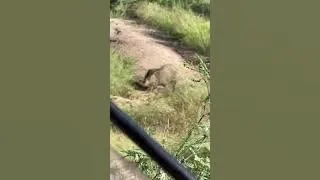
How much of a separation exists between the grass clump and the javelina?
8 cm

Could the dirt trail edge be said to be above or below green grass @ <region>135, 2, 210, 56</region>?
below

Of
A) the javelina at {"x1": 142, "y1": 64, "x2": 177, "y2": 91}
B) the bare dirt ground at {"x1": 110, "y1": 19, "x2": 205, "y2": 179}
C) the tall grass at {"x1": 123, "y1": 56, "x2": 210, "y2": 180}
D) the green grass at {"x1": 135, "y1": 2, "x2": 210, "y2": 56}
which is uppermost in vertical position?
the green grass at {"x1": 135, "y1": 2, "x2": 210, "y2": 56}

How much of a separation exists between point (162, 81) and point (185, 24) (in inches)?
11.9

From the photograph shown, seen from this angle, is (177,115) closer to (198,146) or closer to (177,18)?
(198,146)

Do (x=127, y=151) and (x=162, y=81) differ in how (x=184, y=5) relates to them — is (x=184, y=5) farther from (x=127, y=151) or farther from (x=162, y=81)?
(x=127, y=151)

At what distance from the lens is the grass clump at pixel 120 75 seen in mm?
3088

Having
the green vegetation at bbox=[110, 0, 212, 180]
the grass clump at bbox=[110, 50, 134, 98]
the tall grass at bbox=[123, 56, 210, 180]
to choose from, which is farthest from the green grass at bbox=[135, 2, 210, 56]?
the grass clump at bbox=[110, 50, 134, 98]

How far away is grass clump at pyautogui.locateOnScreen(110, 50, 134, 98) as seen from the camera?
10.1ft

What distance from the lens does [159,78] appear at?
3195 mm

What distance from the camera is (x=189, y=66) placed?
3.24 metres

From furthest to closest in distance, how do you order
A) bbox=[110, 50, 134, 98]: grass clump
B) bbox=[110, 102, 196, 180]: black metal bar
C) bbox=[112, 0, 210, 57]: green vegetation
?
bbox=[112, 0, 210, 57]: green vegetation
bbox=[110, 50, 134, 98]: grass clump
bbox=[110, 102, 196, 180]: black metal bar

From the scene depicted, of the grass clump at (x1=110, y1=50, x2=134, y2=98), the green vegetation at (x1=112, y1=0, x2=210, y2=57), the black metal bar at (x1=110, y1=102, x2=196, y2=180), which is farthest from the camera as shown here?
the green vegetation at (x1=112, y1=0, x2=210, y2=57)

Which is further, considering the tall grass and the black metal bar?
the tall grass

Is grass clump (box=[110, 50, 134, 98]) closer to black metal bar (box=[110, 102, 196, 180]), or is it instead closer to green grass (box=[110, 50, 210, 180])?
green grass (box=[110, 50, 210, 180])
